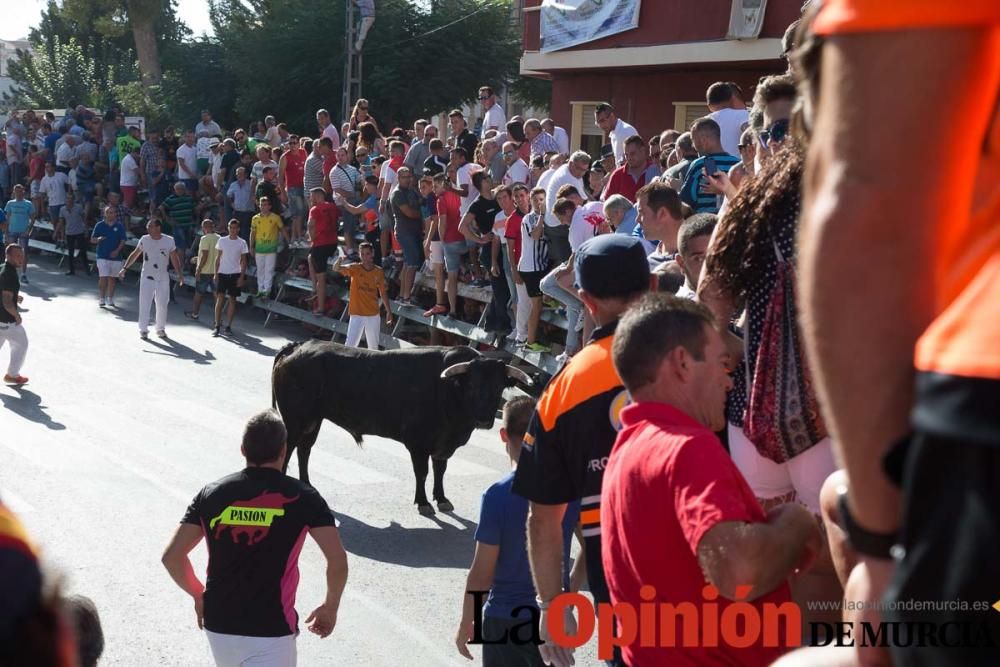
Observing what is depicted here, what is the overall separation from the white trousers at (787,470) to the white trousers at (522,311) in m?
11.0

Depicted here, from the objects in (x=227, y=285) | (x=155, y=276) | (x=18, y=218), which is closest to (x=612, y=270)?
(x=155, y=276)

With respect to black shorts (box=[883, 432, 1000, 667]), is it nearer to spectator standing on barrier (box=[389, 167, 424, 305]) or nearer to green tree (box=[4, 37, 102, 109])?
spectator standing on barrier (box=[389, 167, 424, 305])

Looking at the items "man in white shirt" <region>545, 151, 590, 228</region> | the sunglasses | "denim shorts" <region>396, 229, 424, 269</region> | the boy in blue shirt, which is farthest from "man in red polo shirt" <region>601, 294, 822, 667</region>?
"denim shorts" <region>396, 229, 424, 269</region>

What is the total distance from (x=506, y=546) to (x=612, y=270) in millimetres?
1622

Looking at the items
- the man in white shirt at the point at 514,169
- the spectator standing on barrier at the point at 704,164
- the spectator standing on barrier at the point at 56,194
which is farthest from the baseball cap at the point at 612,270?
the spectator standing on barrier at the point at 56,194

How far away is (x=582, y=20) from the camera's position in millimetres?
23766

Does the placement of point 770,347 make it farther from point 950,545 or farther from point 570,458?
point 950,545

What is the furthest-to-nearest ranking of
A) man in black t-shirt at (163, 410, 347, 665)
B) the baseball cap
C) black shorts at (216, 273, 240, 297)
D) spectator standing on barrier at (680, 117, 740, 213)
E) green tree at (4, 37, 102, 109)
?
green tree at (4, 37, 102, 109) → black shorts at (216, 273, 240, 297) → spectator standing on barrier at (680, 117, 740, 213) → man in black t-shirt at (163, 410, 347, 665) → the baseball cap

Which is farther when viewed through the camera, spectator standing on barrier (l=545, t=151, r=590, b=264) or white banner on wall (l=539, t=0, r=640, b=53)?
white banner on wall (l=539, t=0, r=640, b=53)

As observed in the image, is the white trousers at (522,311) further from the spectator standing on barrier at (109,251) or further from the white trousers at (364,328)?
the spectator standing on barrier at (109,251)

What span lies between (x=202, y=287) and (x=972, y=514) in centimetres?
2043

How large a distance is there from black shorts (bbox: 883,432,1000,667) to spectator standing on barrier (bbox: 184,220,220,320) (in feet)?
65.1

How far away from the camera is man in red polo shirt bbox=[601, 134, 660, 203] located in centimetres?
1215

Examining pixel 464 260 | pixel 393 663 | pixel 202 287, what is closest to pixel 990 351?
pixel 393 663
